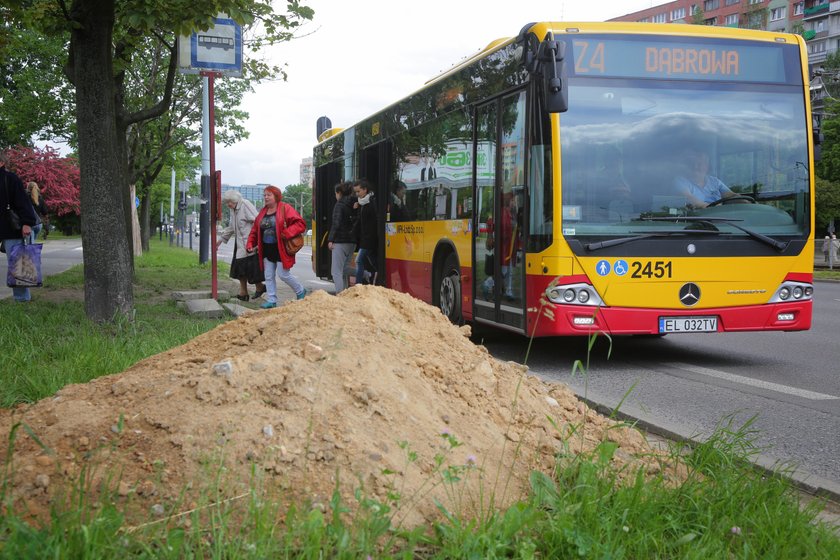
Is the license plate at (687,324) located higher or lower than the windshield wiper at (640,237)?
lower

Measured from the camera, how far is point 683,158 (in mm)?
8727

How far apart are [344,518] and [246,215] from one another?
12.4 meters

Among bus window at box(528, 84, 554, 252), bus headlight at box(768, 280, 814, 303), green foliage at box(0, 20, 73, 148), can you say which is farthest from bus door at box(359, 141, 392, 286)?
green foliage at box(0, 20, 73, 148)

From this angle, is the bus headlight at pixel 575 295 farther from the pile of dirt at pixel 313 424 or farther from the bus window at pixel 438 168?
the pile of dirt at pixel 313 424

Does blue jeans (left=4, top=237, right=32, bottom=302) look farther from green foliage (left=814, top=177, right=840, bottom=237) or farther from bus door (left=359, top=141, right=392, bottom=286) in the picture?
green foliage (left=814, top=177, right=840, bottom=237)

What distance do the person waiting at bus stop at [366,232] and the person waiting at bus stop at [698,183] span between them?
243 inches

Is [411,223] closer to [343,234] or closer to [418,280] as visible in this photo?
[418,280]

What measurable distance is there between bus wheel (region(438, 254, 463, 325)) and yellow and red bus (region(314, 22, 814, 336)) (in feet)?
3.69

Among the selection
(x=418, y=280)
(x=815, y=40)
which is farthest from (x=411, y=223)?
(x=815, y=40)

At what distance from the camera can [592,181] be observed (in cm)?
855

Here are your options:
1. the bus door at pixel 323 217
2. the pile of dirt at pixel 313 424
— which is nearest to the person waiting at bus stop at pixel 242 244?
the bus door at pixel 323 217

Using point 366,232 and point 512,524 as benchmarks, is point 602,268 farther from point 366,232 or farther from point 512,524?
point 366,232

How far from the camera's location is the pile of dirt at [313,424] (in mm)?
3170

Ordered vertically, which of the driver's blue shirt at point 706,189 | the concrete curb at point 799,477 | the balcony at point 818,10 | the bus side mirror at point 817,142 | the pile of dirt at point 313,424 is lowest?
the concrete curb at point 799,477
